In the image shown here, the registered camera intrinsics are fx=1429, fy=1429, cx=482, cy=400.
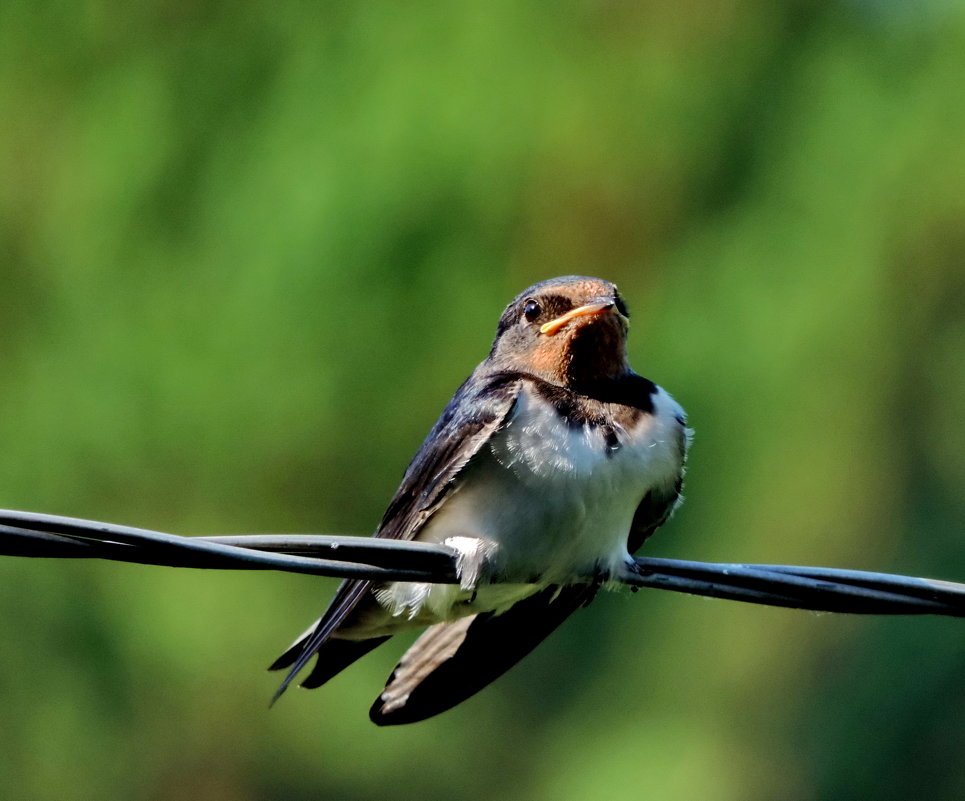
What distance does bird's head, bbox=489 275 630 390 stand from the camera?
14.0ft

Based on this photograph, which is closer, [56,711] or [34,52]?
[56,711]

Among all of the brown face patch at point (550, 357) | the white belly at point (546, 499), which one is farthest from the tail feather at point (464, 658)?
the brown face patch at point (550, 357)

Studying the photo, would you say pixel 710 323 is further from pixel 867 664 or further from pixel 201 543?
pixel 201 543

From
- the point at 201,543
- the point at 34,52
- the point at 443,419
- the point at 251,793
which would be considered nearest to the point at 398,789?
the point at 251,793

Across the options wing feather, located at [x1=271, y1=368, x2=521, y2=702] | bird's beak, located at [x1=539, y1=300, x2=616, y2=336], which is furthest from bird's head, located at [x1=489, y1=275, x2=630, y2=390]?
wing feather, located at [x1=271, y1=368, x2=521, y2=702]

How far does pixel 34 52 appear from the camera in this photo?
734 centimetres

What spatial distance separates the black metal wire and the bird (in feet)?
1.98

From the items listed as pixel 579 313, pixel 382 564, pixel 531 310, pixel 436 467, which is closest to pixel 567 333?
pixel 579 313

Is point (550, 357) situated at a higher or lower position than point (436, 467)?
higher

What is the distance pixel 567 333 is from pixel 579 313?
10 cm

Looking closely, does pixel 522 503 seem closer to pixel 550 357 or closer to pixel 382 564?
pixel 550 357

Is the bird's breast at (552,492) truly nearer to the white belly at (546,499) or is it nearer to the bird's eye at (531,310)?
the white belly at (546,499)

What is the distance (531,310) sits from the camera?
4.63 metres

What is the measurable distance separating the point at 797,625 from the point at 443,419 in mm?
3683
